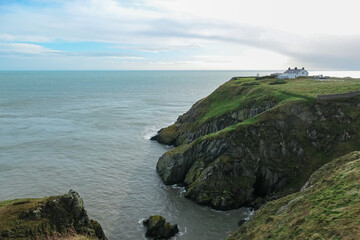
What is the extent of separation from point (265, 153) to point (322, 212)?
84.1 ft

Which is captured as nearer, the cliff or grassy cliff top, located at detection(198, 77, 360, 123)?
the cliff

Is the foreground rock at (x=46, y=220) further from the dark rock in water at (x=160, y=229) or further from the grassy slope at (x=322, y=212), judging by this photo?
the grassy slope at (x=322, y=212)

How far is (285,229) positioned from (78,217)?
19.3 metres

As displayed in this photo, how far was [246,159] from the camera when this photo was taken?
4528 cm

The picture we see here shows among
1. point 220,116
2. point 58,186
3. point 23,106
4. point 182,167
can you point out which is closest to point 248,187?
point 182,167

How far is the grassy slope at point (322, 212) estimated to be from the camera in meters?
18.6

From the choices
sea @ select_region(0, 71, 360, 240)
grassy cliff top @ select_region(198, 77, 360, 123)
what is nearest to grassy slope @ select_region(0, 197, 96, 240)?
sea @ select_region(0, 71, 360, 240)

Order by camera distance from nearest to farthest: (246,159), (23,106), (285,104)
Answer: (246,159), (285,104), (23,106)

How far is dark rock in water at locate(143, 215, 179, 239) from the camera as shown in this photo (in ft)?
108

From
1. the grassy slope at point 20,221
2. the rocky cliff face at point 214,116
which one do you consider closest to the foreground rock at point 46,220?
the grassy slope at point 20,221

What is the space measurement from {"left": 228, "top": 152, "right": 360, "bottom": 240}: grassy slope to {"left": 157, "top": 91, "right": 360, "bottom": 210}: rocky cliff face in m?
12.3

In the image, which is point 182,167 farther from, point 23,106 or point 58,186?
point 23,106

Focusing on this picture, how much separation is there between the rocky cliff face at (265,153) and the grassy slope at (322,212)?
1230 cm

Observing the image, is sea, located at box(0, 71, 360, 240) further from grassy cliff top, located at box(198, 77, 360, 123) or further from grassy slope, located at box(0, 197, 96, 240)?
grassy cliff top, located at box(198, 77, 360, 123)
